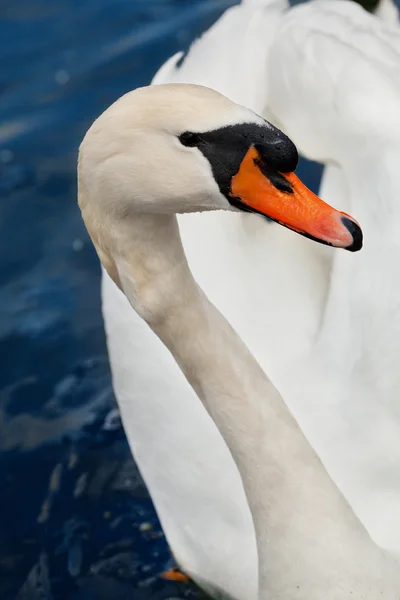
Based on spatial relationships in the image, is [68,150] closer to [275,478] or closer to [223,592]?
[223,592]

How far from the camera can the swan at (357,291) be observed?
3309 millimetres

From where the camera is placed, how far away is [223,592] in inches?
139

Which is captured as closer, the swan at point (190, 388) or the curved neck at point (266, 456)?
the curved neck at point (266, 456)

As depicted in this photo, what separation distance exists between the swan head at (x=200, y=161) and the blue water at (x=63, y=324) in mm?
1945

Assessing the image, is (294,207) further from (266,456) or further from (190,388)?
(190,388)

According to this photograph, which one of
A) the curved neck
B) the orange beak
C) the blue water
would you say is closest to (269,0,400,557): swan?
the curved neck

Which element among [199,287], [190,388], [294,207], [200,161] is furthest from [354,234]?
[190,388]

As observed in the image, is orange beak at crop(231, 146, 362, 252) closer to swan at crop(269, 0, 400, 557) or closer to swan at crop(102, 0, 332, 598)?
swan at crop(269, 0, 400, 557)

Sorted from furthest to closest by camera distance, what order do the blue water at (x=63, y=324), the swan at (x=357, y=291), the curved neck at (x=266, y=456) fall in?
the blue water at (x=63, y=324) < the swan at (x=357, y=291) < the curved neck at (x=266, y=456)

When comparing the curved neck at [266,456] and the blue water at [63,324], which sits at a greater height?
the curved neck at [266,456]

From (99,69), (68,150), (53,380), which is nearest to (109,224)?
(53,380)

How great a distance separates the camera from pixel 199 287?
268 cm

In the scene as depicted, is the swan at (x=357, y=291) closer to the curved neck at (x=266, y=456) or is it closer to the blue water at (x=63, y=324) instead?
the curved neck at (x=266, y=456)

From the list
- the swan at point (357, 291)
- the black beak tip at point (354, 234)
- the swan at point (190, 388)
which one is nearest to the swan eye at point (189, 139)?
the black beak tip at point (354, 234)
